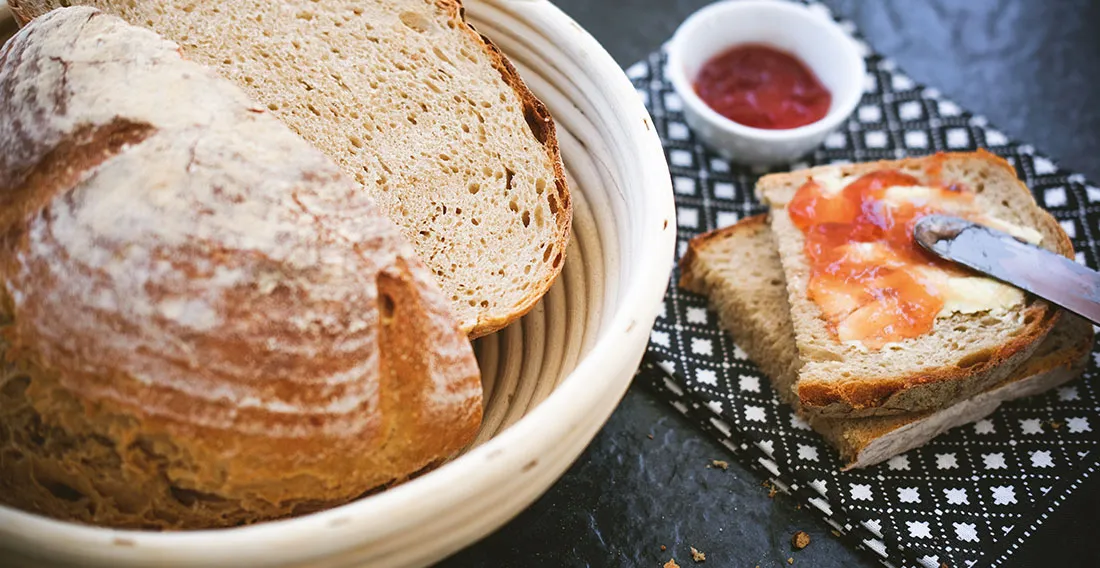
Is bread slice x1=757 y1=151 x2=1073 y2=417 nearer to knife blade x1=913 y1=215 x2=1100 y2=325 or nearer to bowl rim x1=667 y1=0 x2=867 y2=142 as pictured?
knife blade x1=913 y1=215 x2=1100 y2=325

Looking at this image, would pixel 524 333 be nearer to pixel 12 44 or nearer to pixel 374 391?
pixel 374 391

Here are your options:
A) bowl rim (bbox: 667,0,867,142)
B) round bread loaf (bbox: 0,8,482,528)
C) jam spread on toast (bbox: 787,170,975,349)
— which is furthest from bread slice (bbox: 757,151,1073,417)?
round bread loaf (bbox: 0,8,482,528)

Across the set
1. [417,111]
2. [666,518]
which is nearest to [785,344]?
[666,518]

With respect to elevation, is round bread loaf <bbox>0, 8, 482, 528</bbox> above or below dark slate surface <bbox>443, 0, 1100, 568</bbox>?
above

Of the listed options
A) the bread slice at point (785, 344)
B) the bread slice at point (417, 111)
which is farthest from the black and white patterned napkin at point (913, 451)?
the bread slice at point (417, 111)

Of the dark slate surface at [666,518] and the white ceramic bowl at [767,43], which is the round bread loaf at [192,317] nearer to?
the dark slate surface at [666,518]

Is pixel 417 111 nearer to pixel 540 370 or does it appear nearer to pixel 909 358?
pixel 540 370
